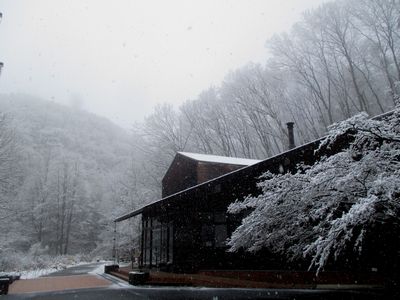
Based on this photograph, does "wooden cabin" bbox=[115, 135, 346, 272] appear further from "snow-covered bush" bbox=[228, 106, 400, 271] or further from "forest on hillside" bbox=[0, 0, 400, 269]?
"forest on hillside" bbox=[0, 0, 400, 269]

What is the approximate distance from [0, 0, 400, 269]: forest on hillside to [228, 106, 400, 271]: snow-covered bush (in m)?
18.0

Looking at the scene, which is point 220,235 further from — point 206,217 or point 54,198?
point 54,198

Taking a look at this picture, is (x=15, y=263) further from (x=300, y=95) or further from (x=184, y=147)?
(x=300, y=95)

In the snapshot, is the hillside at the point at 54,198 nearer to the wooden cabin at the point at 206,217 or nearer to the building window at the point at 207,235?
the wooden cabin at the point at 206,217

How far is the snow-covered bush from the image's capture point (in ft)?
15.8

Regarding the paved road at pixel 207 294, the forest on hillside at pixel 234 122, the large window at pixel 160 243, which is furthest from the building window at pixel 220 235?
the forest on hillside at pixel 234 122

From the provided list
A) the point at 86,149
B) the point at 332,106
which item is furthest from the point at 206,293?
the point at 86,149

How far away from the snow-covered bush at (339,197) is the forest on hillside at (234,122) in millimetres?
18037

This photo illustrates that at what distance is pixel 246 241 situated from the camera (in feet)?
23.2

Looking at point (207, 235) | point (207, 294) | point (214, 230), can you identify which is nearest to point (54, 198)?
point (207, 235)

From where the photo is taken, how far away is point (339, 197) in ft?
18.3

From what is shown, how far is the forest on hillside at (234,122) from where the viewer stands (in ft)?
75.9

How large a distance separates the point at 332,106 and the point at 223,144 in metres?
10.3

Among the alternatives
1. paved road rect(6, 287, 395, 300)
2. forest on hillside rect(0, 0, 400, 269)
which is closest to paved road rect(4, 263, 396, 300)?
paved road rect(6, 287, 395, 300)
